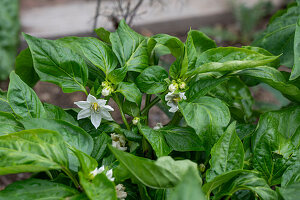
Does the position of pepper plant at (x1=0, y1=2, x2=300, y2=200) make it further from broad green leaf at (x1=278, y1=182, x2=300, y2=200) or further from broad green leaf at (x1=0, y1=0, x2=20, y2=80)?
broad green leaf at (x1=0, y1=0, x2=20, y2=80)

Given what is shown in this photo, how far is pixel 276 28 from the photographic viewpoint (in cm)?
101

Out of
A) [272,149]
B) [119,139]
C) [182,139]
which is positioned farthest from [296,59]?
[119,139]

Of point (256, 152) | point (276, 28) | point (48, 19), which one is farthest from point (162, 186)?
point (48, 19)

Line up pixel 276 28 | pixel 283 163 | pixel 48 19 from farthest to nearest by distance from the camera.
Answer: pixel 48 19 < pixel 276 28 < pixel 283 163

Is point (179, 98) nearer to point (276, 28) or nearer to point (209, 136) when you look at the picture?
point (209, 136)

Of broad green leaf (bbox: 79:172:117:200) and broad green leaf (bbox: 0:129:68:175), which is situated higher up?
broad green leaf (bbox: 0:129:68:175)

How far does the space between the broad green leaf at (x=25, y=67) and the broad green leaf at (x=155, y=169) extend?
39 cm

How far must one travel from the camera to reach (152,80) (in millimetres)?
757

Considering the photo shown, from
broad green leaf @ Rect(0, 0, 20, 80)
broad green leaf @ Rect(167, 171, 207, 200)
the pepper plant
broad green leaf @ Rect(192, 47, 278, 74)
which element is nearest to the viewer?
broad green leaf @ Rect(167, 171, 207, 200)

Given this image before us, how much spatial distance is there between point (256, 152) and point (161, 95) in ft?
0.74

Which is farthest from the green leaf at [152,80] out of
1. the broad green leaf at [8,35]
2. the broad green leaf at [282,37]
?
the broad green leaf at [8,35]

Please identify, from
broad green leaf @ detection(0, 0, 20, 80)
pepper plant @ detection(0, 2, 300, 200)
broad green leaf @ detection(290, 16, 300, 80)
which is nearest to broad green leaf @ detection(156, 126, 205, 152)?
pepper plant @ detection(0, 2, 300, 200)

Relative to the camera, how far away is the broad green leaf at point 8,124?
662 mm

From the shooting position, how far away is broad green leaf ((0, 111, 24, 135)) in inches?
26.0
